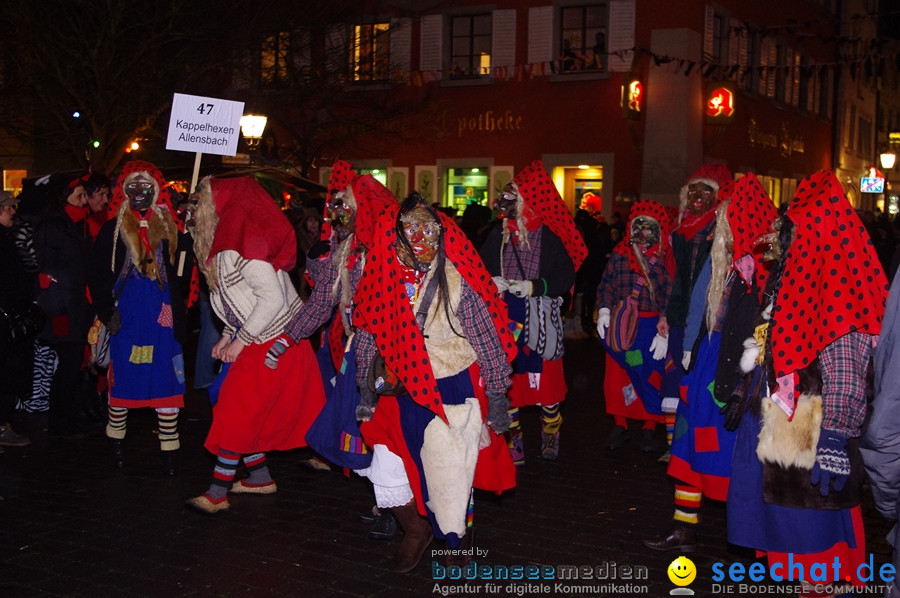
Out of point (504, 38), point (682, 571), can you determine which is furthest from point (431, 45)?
point (682, 571)

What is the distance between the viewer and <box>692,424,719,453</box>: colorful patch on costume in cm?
504

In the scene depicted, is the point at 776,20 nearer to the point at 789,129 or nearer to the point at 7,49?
the point at 789,129

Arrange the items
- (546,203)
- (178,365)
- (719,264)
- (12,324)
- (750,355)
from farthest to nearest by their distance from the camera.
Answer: (546,203)
(12,324)
(178,365)
(719,264)
(750,355)

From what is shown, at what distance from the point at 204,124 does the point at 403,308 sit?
409 centimetres

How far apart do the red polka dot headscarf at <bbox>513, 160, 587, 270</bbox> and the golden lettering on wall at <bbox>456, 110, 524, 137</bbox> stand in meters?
16.0

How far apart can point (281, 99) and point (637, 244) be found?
51.5 ft

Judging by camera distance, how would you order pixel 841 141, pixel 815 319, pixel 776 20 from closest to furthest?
pixel 815 319 < pixel 776 20 < pixel 841 141

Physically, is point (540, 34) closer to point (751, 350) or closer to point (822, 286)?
point (751, 350)

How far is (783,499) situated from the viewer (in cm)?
437

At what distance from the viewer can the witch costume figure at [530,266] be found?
7.49 m

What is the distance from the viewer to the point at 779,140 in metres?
Result: 28.0

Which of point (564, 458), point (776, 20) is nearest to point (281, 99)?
point (776, 20)

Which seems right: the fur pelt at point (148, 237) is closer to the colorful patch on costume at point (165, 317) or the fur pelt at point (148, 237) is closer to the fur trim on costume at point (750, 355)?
the colorful patch on costume at point (165, 317)

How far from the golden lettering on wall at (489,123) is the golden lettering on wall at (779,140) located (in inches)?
256
